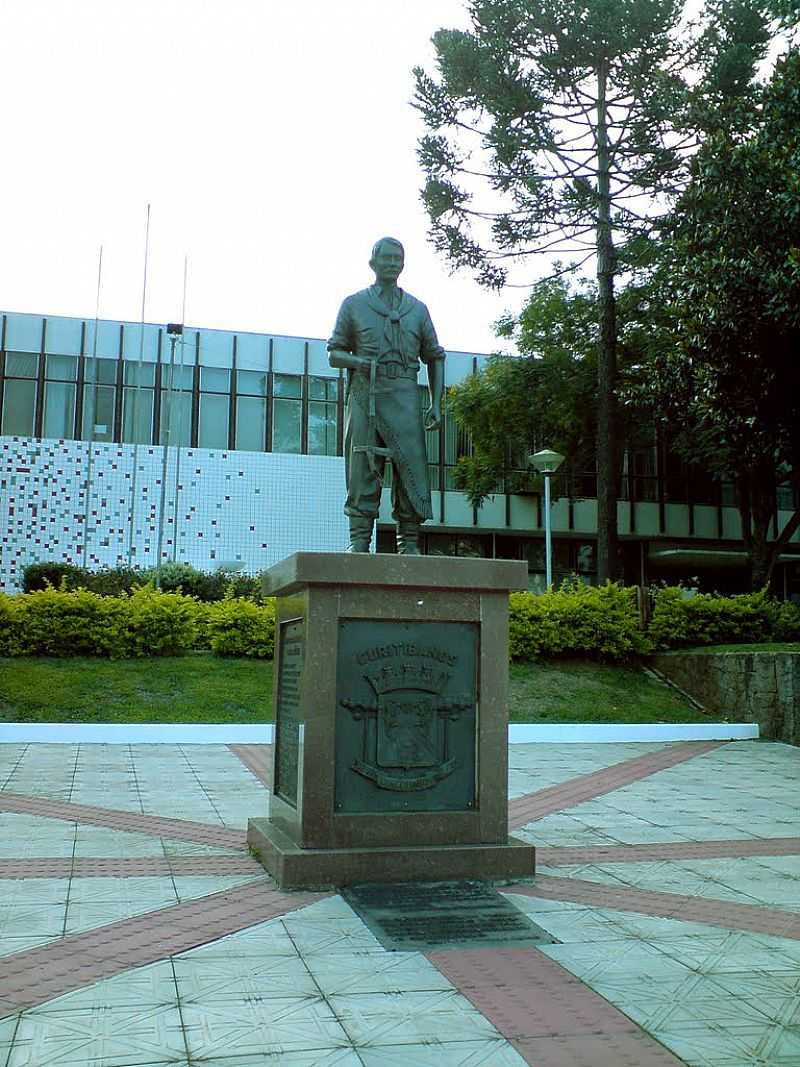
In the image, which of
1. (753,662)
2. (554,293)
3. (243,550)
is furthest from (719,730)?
(243,550)

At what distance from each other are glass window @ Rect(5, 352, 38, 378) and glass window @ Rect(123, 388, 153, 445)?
9.08 ft

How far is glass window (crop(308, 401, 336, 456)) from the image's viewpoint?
3209 centimetres

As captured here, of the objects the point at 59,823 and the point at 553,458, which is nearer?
the point at 59,823

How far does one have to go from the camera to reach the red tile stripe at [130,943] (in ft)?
13.1

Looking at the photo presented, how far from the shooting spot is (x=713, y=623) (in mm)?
17797

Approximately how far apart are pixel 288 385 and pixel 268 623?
16.6 meters

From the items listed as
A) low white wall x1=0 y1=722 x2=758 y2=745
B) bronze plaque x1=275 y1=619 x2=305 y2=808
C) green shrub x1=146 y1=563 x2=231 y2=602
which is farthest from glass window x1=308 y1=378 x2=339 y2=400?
bronze plaque x1=275 y1=619 x2=305 y2=808

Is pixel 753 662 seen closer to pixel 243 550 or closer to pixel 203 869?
pixel 203 869

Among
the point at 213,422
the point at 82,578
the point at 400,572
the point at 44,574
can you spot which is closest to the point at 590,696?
the point at 400,572

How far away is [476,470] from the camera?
28.8 meters

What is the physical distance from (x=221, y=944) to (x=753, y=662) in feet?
38.5

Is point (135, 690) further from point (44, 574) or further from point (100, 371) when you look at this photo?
point (100, 371)

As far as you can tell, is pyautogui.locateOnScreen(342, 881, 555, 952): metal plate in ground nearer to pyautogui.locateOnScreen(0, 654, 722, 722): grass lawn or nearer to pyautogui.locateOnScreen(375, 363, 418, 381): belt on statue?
pyautogui.locateOnScreen(375, 363, 418, 381): belt on statue

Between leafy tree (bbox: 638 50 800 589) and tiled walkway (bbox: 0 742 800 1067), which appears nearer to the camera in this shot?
tiled walkway (bbox: 0 742 800 1067)
